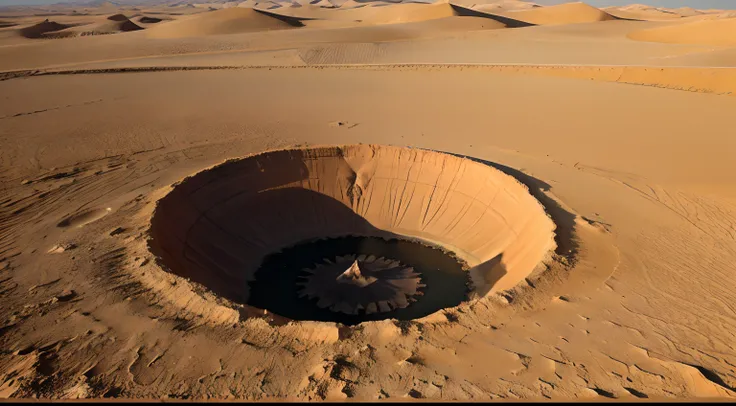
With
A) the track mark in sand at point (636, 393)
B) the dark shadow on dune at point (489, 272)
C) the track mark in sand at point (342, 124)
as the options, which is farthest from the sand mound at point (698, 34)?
the track mark in sand at point (636, 393)

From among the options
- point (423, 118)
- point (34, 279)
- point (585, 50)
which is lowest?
point (34, 279)

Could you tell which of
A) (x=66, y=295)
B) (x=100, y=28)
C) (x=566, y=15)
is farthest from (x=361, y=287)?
(x=566, y=15)

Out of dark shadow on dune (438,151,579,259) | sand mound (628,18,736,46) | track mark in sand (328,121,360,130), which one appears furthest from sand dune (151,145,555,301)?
sand mound (628,18,736,46)

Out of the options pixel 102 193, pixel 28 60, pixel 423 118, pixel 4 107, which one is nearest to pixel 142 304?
pixel 102 193

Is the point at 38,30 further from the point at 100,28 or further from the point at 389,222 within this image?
the point at 389,222

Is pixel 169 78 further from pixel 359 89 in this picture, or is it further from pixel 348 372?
pixel 348 372

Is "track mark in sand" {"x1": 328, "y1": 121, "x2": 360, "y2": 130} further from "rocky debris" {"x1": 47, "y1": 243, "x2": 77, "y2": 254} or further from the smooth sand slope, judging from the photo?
"rocky debris" {"x1": 47, "y1": 243, "x2": 77, "y2": 254}

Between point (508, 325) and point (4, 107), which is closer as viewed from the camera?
point (508, 325)
